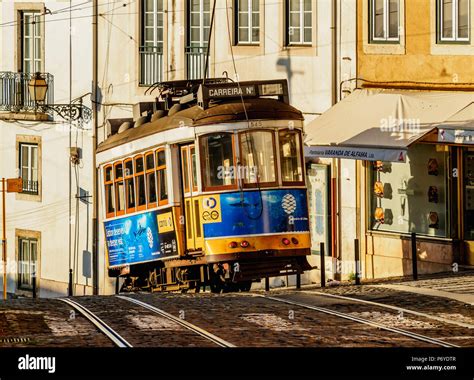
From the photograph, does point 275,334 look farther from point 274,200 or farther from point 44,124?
point 44,124

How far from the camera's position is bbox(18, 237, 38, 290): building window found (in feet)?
124

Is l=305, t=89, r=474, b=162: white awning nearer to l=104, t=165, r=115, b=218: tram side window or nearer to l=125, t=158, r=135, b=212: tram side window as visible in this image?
l=125, t=158, r=135, b=212: tram side window

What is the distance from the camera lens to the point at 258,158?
82.3 ft

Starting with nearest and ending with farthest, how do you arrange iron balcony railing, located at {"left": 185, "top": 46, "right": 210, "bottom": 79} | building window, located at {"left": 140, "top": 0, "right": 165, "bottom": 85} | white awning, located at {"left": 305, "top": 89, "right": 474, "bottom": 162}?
1. white awning, located at {"left": 305, "top": 89, "right": 474, "bottom": 162}
2. iron balcony railing, located at {"left": 185, "top": 46, "right": 210, "bottom": 79}
3. building window, located at {"left": 140, "top": 0, "right": 165, "bottom": 85}

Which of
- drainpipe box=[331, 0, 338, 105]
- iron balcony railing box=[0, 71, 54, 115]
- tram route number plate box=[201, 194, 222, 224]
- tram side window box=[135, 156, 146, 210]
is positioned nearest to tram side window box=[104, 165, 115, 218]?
tram side window box=[135, 156, 146, 210]

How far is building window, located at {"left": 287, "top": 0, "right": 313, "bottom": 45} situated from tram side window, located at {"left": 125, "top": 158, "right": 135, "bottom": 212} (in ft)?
22.0

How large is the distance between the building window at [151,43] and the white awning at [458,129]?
32.4ft

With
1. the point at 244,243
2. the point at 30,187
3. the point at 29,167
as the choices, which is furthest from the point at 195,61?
the point at 244,243

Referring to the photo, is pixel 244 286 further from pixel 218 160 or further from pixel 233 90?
pixel 233 90

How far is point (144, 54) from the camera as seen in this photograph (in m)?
35.7

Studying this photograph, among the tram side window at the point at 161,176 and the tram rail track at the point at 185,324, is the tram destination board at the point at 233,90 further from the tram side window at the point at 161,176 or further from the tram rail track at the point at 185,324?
the tram rail track at the point at 185,324

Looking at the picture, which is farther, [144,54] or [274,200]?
[144,54]
